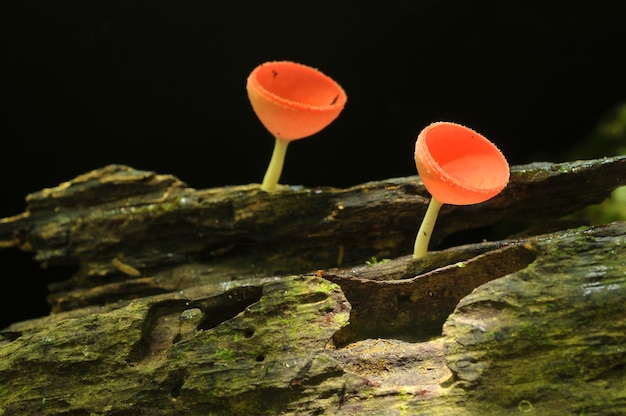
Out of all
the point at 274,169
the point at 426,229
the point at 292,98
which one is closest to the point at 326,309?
the point at 426,229

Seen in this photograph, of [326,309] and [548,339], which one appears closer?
[548,339]

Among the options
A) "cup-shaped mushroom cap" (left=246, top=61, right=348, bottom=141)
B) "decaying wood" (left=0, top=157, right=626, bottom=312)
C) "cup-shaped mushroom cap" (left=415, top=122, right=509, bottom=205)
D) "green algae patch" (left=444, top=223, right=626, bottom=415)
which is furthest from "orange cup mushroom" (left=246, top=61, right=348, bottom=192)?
"green algae patch" (left=444, top=223, right=626, bottom=415)

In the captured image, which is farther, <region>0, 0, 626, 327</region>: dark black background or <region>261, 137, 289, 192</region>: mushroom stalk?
<region>0, 0, 626, 327</region>: dark black background

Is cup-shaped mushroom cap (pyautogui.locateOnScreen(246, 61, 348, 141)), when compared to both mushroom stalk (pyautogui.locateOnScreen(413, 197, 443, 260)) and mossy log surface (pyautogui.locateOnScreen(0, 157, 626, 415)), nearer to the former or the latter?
mossy log surface (pyautogui.locateOnScreen(0, 157, 626, 415))

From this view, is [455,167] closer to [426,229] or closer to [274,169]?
[426,229]

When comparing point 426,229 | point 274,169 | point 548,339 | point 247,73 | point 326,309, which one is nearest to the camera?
point 548,339

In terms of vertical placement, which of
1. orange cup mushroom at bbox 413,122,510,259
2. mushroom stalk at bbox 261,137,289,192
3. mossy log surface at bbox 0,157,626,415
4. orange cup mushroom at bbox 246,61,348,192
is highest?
orange cup mushroom at bbox 246,61,348,192

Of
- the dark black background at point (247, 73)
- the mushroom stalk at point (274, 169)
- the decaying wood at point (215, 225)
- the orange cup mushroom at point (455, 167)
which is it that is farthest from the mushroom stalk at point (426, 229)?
the dark black background at point (247, 73)

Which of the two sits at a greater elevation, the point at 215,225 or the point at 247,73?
the point at 247,73
